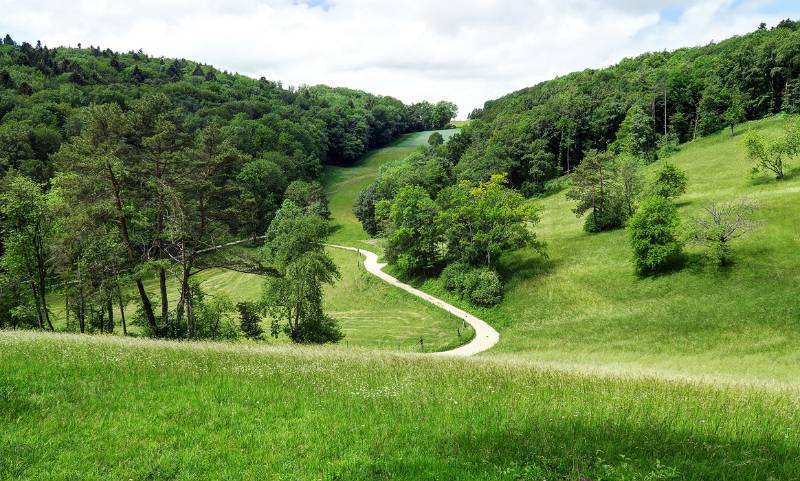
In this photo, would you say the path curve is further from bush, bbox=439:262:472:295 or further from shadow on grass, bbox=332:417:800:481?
shadow on grass, bbox=332:417:800:481

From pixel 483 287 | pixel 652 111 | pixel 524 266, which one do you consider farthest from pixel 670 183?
pixel 652 111

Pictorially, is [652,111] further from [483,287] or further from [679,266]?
[483,287]

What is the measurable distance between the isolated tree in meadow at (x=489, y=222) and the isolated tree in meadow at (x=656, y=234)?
12326 millimetres

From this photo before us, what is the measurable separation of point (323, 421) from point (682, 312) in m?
39.1

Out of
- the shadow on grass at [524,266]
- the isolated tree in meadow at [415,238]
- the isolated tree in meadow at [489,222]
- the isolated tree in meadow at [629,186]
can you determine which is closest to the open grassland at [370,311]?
the isolated tree in meadow at [415,238]

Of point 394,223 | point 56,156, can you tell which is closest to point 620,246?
point 394,223

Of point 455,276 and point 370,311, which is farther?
point 370,311

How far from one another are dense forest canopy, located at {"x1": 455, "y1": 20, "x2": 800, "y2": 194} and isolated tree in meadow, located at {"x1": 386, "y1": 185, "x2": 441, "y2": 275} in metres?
31.3

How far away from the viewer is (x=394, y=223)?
2847 inches

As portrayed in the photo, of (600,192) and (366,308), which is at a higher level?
(600,192)

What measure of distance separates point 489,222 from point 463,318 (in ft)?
45.2

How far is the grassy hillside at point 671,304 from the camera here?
100ft

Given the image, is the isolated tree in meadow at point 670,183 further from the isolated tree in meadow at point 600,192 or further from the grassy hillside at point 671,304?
the isolated tree in meadow at point 600,192

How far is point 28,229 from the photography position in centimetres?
3356
